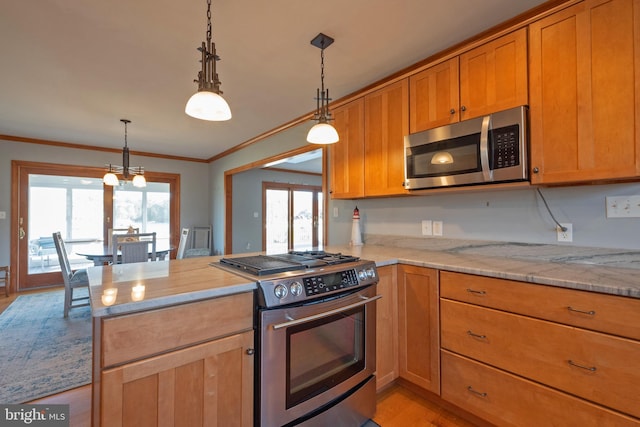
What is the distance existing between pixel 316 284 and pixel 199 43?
6.03 feet

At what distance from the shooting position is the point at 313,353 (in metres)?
1.44

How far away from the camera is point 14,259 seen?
4449mm

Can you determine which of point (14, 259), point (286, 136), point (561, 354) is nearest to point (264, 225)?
point (286, 136)

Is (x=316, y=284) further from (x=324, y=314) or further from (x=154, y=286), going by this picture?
(x=154, y=286)

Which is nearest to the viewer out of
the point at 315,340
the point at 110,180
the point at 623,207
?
the point at 315,340

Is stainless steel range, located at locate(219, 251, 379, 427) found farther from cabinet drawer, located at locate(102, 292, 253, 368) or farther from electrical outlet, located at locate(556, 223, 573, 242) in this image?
electrical outlet, located at locate(556, 223, 573, 242)

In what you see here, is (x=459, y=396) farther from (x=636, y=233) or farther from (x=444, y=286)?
(x=636, y=233)

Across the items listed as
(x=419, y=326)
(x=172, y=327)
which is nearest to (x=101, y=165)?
(x=172, y=327)

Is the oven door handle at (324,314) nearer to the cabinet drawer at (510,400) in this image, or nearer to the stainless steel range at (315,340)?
the stainless steel range at (315,340)

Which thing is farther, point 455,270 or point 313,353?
point 455,270

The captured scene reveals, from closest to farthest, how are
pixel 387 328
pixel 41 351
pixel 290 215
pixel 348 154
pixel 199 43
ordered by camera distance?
1. pixel 387 328
2. pixel 199 43
3. pixel 41 351
4. pixel 348 154
5. pixel 290 215

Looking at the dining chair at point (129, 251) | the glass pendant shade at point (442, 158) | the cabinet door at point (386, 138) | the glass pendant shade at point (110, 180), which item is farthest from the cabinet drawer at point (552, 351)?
the glass pendant shade at point (110, 180)

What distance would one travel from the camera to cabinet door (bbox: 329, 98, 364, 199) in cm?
258

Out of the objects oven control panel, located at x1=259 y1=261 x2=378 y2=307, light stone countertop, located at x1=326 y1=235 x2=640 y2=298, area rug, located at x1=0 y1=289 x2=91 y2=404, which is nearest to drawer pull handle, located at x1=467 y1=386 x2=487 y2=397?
light stone countertop, located at x1=326 y1=235 x2=640 y2=298
